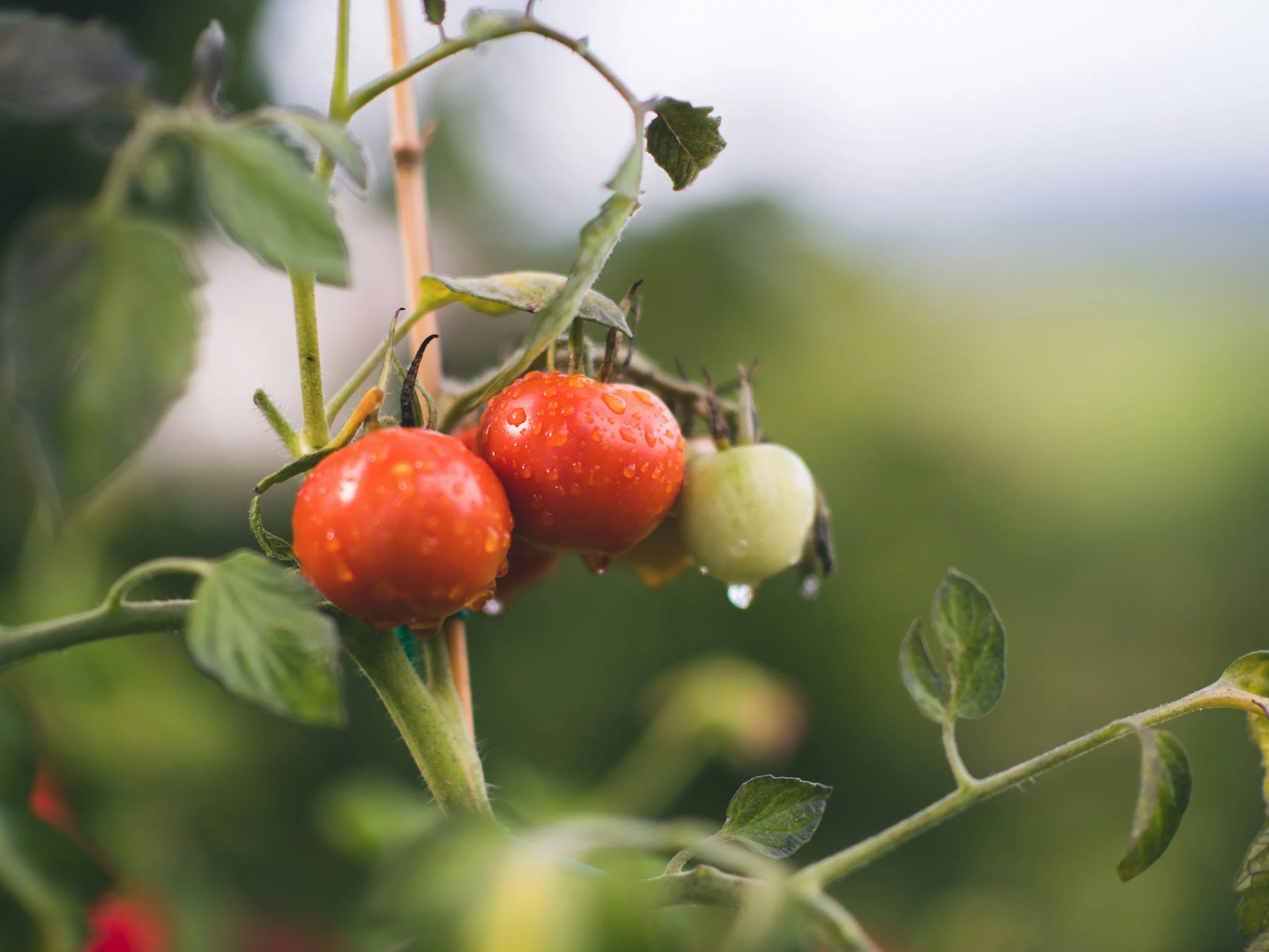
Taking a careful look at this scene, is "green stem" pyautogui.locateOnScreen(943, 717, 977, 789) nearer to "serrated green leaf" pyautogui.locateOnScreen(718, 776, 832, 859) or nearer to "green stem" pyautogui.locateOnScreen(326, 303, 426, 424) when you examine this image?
"serrated green leaf" pyautogui.locateOnScreen(718, 776, 832, 859)

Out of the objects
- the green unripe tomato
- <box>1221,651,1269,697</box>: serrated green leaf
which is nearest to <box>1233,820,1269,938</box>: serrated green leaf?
<box>1221,651,1269,697</box>: serrated green leaf

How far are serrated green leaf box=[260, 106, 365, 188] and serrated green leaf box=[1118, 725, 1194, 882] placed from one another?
256 mm

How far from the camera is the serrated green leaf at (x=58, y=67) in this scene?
22 cm

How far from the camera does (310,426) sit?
0.30 m

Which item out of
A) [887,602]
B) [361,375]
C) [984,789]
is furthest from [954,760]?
[887,602]

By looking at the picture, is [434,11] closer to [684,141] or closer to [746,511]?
[684,141]

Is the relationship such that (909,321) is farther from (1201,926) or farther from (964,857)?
(1201,926)

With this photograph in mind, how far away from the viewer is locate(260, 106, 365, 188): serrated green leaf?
0.23 meters

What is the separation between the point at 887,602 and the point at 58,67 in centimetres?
113

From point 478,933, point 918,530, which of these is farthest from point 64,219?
point 918,530

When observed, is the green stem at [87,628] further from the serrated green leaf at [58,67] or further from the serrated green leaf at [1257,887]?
the serrated green leaf at [1257,887]

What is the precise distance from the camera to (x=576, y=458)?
32 centimetres

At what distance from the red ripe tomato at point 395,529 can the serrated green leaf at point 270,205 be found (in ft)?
0.24

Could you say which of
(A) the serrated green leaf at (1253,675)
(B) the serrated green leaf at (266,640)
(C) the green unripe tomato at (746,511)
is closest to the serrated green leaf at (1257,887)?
(A) the serrated green leaf at (1253,675)
